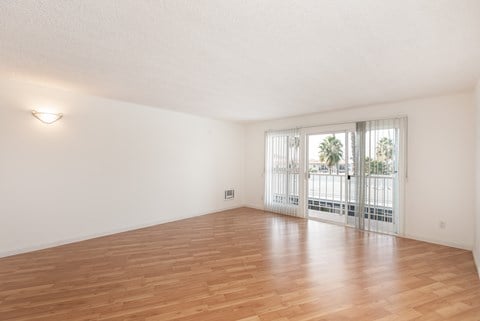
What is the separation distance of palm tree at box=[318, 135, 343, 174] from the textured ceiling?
2002 millimetres

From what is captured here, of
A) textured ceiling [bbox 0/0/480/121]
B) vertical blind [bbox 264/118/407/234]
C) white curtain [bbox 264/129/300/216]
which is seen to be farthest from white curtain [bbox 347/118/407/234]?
white curtain [bbox 264/129/300/216]

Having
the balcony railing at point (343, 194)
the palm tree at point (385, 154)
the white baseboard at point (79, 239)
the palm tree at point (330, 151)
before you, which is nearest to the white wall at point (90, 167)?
the white baseboard at point (79, 239)

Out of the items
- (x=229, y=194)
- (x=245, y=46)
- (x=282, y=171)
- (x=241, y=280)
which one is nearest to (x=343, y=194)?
(x=282, y=171)

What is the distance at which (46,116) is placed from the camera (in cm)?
336

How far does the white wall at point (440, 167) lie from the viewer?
3463 millimetres

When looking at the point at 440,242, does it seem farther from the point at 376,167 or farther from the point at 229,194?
the point at 229,194

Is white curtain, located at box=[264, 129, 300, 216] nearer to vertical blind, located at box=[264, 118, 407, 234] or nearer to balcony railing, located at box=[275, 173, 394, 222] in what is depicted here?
balcony railing, located at box=[275, 173, 394, 222]

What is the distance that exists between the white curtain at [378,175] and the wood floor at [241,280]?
48 centimetres

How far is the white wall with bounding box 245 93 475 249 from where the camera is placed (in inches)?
136

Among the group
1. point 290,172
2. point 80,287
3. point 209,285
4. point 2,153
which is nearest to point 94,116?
point 2,153

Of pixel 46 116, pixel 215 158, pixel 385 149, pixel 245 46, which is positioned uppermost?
pixel 245 46

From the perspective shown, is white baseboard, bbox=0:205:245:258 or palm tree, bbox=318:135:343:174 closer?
white baseboard, bbox=0:205:245:258

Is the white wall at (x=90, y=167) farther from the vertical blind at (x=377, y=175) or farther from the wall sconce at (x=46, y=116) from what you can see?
the vertical blind at (x=377, y=175)

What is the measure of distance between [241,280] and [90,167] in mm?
3110
